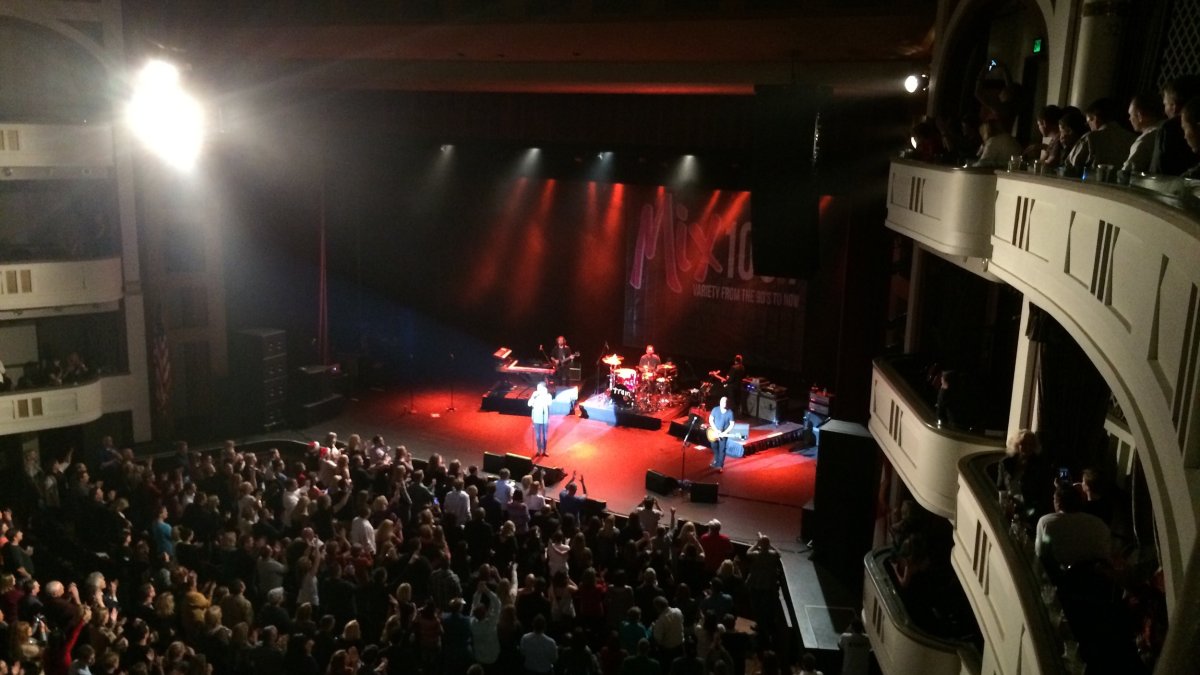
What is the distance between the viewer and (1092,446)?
6941 mm

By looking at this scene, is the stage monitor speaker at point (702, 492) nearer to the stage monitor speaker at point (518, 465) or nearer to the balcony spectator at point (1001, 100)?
the stage monitor speaker at point (518, 465)

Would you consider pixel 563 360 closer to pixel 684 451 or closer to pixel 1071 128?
pixel 684 451

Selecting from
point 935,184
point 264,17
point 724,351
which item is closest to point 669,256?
point 724,351

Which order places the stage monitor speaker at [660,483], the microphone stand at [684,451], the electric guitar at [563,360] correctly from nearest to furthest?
the stage monitor speaker at [660,483]
the microphone stand at [684,451]
the electric guitar at [563,360]

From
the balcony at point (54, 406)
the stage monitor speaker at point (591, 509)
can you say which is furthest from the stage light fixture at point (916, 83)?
the balcony at point (54, 406)

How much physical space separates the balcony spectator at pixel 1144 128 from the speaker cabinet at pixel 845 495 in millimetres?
7577

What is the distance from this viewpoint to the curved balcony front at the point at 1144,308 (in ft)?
11.3

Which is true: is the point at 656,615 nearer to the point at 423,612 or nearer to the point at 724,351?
the point at 423,612

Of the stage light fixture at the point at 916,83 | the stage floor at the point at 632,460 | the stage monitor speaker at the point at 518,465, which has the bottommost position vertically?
the stage floor at the point at 632,460

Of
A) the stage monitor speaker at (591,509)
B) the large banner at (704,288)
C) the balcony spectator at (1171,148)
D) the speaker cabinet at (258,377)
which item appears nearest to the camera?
the balcony spectator at (1171,148)

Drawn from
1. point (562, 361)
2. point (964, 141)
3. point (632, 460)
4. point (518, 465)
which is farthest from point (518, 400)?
point (964, 141)

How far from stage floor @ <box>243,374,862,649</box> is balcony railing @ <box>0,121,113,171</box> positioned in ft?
18.7

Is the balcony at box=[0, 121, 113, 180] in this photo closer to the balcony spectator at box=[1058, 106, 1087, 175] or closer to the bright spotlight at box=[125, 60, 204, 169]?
the bright spotlight at box=[125, 60, 204, 169]

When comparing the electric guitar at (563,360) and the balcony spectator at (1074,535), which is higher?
the balcony spectator at (1074,535)
